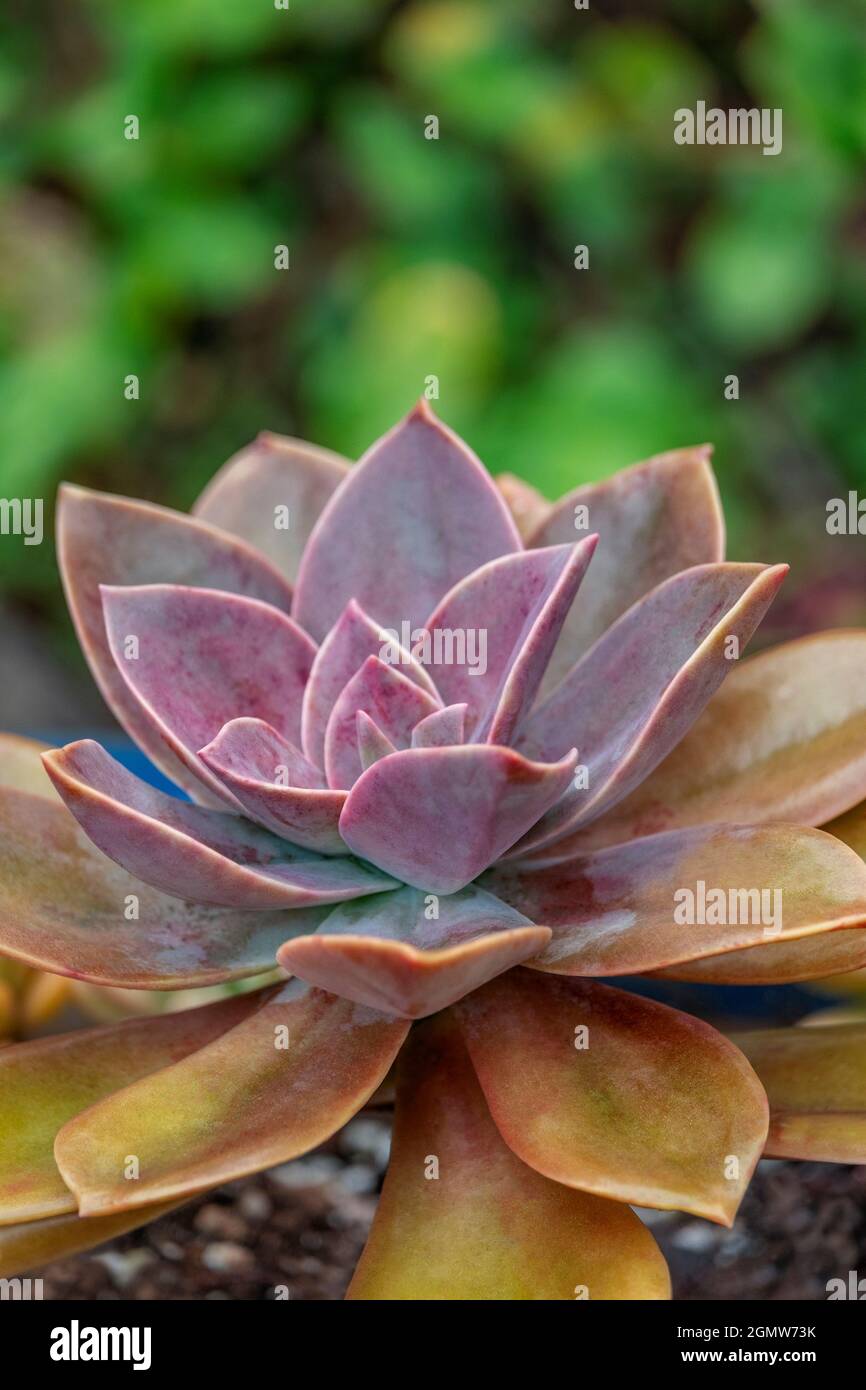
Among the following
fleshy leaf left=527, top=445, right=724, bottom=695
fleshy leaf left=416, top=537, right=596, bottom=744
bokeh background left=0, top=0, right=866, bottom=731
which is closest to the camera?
fleshy leaf left=416, top=537, right=596, bottom=744

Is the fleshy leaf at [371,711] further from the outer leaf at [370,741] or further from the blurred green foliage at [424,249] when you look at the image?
the blurred green foliage at [424,249]

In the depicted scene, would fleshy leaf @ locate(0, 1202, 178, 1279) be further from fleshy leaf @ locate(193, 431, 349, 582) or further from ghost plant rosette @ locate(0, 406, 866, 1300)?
fleshy leaf @ locate(193, 431, 349, 582)

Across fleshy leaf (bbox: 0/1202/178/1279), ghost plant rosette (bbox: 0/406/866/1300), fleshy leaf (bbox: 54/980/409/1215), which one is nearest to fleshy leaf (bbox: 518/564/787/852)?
ghost plant rosette (bbox: 0/406/866/1300)

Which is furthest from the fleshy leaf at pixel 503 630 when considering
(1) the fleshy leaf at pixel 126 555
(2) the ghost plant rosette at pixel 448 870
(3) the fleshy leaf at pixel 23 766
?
(3) the fleshy leaf at pixel 23 766

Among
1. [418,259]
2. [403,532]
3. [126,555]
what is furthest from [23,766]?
[418,259]

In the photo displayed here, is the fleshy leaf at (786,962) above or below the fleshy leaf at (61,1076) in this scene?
above
